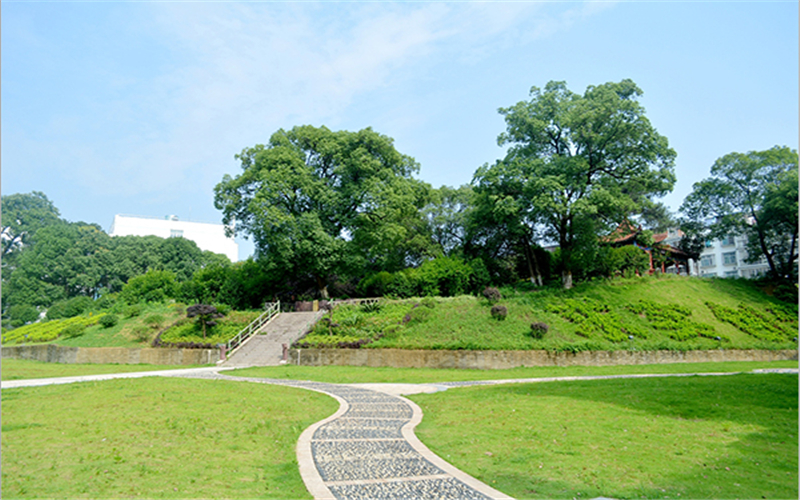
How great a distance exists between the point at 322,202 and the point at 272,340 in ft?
33.1

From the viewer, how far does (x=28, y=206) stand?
186ft

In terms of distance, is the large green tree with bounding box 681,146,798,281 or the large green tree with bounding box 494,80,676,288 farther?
the large green tree with bounding box 681,146,798,281

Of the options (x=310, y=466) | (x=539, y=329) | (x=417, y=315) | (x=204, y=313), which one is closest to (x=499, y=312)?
(x=539, y=329)

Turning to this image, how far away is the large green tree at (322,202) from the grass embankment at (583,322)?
5.27 meters

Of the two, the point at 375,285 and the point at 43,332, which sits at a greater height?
the point at 375,285

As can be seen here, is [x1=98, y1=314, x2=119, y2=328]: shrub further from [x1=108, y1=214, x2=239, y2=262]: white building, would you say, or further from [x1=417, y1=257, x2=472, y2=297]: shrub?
[x1=108, y1=214, x2=239, y2=262]: white building

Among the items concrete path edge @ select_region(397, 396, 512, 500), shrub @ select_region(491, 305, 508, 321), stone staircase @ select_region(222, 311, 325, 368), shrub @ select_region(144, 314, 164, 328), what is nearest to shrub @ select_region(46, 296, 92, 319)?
shrub @ select_region(144, 314, 164, 328)

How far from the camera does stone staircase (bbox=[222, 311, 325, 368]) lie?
2209 centimetres

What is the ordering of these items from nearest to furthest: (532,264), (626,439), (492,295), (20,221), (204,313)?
(626,439), (492,295), (204,313), (532,264), (20,221)

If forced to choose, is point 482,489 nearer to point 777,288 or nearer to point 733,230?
point 777,288

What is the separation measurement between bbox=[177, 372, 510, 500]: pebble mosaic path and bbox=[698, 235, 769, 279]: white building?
193ft

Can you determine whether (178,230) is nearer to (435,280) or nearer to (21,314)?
(21,314)

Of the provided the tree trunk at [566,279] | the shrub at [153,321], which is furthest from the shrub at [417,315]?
the shrub at [153,321]

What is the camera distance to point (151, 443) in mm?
6480
